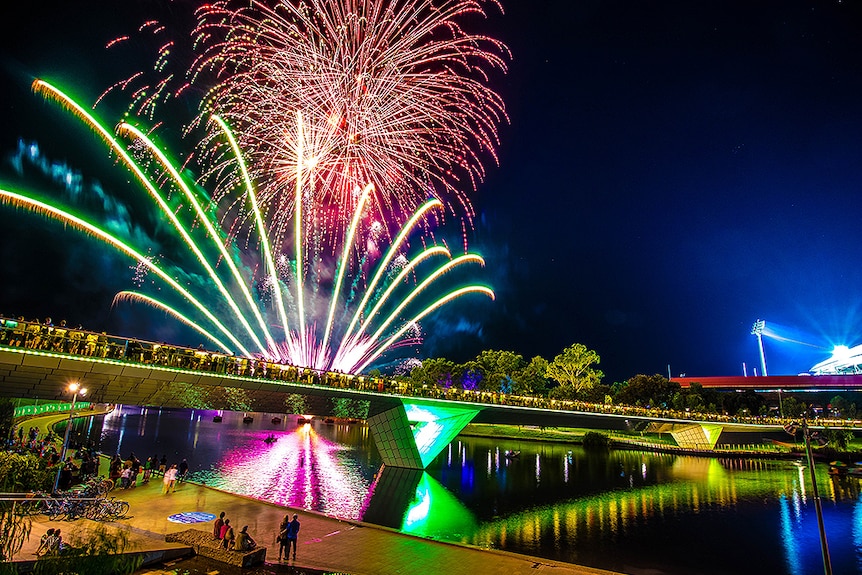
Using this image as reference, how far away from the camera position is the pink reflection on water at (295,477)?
3591 cm

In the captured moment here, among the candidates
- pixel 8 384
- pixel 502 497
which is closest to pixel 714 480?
pixel 502 497

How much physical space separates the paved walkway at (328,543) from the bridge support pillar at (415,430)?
966 inches

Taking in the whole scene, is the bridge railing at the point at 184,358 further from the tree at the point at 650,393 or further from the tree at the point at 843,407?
the tree at the point at 843,407

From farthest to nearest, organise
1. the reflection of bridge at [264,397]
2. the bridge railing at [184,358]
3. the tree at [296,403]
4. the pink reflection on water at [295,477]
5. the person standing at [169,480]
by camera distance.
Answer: the tree at [296,403]
the pink reflection on water at [295,477]
the person standing at [169,480]
the reflection of bridge at [264,397]
the bridge railing at [184,358]

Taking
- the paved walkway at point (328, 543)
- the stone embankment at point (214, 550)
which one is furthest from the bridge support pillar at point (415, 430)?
the stone embankment at point (214, 550)

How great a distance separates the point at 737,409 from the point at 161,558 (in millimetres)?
114691

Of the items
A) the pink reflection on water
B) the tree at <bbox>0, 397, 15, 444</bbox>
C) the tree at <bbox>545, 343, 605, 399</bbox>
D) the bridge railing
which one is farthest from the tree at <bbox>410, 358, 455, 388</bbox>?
the tree at <bbox>0, 397, 15, 444</bbox>

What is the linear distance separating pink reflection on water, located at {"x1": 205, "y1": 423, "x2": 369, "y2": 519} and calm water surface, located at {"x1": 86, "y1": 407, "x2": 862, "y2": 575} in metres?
0.14

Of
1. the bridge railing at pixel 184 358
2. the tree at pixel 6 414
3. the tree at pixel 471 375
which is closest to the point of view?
the bridge railing at pixel 184 358

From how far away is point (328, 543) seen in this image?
71.5 feet

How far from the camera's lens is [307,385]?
3959 centimetres

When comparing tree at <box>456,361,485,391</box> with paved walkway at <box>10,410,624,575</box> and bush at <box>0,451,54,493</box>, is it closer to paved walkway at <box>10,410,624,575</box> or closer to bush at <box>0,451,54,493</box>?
paved walkway at <box>10,410,624,575</box>

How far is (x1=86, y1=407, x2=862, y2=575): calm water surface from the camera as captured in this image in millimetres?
28203

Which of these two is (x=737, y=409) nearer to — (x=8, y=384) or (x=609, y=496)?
(x=609, y=496)
